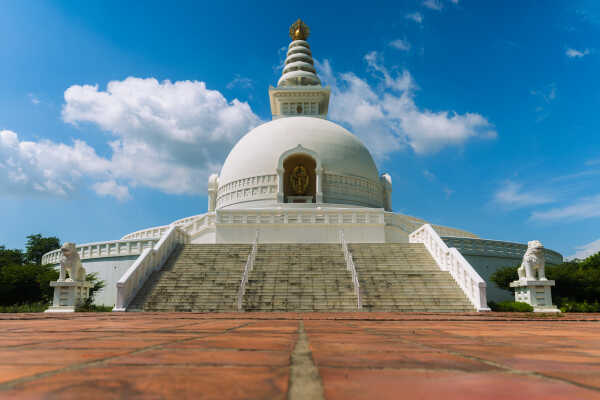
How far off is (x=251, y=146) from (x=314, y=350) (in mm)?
34987

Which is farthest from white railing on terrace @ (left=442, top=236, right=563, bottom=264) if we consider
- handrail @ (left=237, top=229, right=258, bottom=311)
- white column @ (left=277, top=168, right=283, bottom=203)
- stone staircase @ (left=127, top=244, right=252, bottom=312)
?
white column @ (left=277, top=168, right=283, bottom=203)

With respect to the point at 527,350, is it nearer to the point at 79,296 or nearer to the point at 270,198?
the point at 79,296

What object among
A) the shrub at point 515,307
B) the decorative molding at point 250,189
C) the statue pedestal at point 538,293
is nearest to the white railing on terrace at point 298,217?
the decorative molding at point 250,189

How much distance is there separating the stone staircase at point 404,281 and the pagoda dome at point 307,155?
46.7ft

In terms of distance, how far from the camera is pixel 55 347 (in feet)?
9.33

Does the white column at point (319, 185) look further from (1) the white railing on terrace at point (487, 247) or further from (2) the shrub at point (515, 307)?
(2) the shrub at point (515, 307)

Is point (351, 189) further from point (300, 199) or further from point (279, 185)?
point (279, 185)

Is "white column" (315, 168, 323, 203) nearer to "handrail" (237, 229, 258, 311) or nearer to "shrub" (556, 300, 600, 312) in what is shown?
"handrail" (237, 229, 258, 311)

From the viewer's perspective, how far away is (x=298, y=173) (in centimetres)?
3653

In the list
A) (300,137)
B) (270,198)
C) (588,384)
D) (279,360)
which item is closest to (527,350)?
(588,384)

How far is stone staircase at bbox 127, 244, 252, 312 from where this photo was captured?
45.8 ft

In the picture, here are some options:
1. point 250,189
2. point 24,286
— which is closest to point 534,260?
point 24,286

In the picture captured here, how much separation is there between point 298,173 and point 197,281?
71.3ft

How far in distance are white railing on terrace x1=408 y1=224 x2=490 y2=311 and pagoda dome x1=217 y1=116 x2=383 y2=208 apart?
14.4 metres
